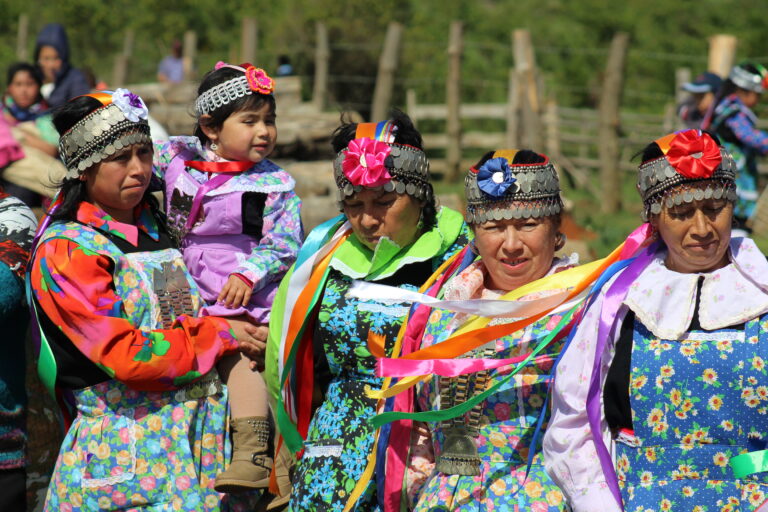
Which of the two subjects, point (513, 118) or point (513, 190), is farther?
point (513, 118)

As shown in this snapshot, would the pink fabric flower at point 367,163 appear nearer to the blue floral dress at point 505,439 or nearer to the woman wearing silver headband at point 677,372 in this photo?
the blue floral dress at point 505,439

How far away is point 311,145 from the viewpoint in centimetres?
1043

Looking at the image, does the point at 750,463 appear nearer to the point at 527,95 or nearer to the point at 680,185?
the point at 680,185

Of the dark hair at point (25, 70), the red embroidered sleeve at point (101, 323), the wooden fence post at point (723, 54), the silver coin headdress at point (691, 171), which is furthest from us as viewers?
the wooden fence post at point (723, 54)

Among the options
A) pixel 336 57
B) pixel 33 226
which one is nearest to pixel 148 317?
pixel 33 226

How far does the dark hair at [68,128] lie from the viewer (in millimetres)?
3479

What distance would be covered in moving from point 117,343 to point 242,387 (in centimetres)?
54

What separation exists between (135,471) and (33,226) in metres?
1.03

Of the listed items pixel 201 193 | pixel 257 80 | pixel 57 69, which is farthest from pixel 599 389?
pixel 57 69

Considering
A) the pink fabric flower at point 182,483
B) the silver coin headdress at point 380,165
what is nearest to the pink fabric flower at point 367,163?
the silver coin headdress at point 380,165

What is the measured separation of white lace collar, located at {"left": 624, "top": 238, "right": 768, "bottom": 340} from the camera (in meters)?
2.80

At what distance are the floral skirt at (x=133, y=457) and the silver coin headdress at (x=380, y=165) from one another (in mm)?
926

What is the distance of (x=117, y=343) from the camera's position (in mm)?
3303

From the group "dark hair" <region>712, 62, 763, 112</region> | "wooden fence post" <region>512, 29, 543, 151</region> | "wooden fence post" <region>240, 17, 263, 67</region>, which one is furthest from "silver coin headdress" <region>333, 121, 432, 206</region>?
"wooden fence post" <region>240, 17, 263, 67</region>
